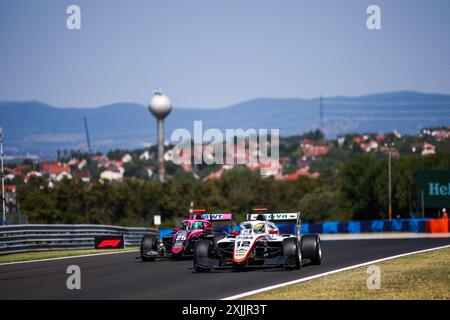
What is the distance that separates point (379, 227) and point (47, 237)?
114 feet

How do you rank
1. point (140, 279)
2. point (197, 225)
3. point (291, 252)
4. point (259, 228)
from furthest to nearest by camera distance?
point (197, 225) → point (259, 228) → point (291, 252) → point (140, 279)

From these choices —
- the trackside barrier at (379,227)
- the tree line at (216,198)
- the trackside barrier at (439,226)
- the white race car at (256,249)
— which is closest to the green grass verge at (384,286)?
the white race car at (256,249)

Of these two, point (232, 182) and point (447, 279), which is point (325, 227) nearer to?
point (447, 279)

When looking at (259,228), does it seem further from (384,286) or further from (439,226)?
(439,226)

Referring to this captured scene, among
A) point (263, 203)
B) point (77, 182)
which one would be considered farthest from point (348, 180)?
point (77, 182)

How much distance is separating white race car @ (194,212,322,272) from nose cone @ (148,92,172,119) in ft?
443

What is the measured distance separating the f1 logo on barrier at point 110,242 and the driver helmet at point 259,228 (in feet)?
51.2

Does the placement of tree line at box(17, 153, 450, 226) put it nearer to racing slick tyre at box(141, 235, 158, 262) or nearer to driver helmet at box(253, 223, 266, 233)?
racing slick tyre at box(141, 235, 158, 262)

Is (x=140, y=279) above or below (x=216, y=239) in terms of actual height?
below

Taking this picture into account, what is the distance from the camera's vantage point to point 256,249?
22953 mm

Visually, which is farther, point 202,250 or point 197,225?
point 197,225

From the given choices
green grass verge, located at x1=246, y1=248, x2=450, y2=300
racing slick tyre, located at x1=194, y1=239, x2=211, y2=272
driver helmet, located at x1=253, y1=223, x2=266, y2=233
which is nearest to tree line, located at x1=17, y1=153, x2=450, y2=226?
driver helmet, located at x1=253, y1=223, x2=266, y2=233

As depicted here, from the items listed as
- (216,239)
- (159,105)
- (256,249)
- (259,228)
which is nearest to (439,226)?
(216,239)
